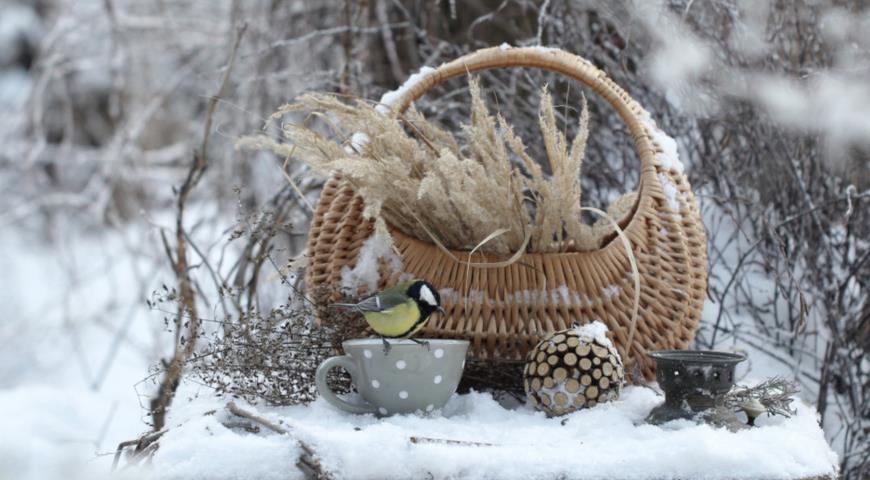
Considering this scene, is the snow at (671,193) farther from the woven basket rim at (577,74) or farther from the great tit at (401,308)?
the great tit at (401,308)

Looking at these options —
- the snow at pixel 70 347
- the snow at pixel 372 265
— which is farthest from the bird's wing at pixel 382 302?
the snow at pixel 70 347

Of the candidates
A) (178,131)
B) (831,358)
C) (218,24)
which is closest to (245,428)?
(831,358)

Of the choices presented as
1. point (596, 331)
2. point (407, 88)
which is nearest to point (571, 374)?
point (596, 331)

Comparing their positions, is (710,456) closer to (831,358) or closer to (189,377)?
(189,377)

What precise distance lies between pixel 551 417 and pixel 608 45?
0.77 meters

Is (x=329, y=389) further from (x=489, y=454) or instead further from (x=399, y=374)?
(x=489, y=454)

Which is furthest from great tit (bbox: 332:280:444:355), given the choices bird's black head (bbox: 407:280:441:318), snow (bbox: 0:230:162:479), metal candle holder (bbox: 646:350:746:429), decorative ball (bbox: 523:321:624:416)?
snow (bbox: 0:230:162:479)

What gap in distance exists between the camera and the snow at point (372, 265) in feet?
2.98

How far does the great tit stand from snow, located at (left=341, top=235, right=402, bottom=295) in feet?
0.32

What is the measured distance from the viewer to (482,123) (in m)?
0.86

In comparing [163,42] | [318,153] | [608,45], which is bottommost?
[318,153]

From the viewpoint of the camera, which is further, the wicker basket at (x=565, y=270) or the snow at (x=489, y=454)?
the wicker basket at (x=565, y=270)

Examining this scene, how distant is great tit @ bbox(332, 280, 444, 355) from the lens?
787mm

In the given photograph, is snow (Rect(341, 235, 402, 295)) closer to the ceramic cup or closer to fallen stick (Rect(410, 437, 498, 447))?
the ceramic cup
